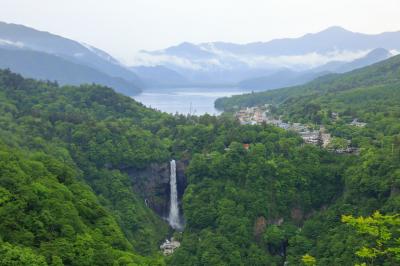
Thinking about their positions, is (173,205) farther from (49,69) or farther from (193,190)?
(49,69)

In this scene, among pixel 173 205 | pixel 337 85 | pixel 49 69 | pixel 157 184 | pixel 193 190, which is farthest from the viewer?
pixel 49 69

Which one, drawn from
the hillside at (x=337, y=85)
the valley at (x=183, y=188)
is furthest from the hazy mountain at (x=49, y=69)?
the valley at (x=183, y=188)

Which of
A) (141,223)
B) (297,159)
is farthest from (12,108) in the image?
(297,159)

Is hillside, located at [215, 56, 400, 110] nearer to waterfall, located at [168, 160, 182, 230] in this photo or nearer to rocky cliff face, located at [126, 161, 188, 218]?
rocky cliff face, located at [126, 161, 188, 218]

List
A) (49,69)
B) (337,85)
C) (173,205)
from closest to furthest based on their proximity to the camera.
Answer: (173,205), (337,85), (49,69)

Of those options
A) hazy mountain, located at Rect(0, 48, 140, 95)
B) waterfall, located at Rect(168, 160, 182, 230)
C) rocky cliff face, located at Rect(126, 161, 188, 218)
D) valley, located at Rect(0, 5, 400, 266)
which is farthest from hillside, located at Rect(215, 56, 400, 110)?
hazy mountain, located at Rect(0, 48, 140, 95)

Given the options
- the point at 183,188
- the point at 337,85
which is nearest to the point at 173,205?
the point at 183,188
